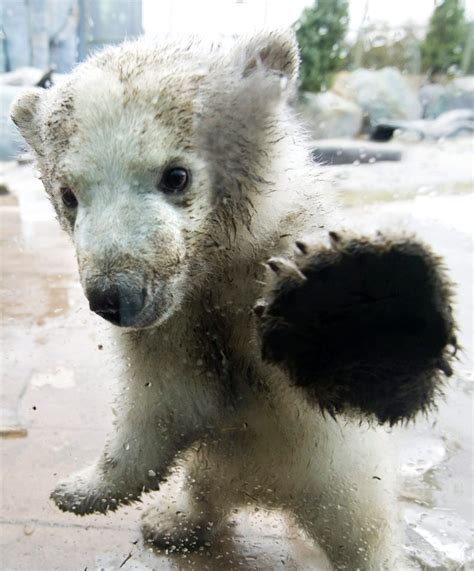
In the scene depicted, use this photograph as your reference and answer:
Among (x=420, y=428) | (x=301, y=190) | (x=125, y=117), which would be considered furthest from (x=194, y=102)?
(x=420, y=428)

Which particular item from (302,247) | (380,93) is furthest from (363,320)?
(380,93)

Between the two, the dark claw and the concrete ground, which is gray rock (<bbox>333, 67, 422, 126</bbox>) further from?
the dark claw

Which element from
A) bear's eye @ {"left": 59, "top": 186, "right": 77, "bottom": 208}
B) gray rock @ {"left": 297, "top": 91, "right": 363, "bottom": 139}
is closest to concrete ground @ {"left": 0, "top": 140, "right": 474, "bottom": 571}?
bear's eye @ {"left": 59, "top": 186, "right": 77, "bottom": 208}

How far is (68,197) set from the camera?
112cm

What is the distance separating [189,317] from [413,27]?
6.11 metres

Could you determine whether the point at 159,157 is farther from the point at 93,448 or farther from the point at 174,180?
the point at 93,448

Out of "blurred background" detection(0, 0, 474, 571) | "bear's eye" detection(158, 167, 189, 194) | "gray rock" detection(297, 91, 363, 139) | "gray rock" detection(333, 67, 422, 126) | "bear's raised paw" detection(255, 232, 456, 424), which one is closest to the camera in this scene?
"bear's raised paw" detection(255, 232, 456, 424)

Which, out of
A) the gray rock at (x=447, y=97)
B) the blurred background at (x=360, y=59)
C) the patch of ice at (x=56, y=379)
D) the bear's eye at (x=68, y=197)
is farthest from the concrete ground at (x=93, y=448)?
the gray rock at (x=447, y=97)

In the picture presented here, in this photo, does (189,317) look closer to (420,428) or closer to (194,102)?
(194,102)

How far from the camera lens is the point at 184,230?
3.54 ft

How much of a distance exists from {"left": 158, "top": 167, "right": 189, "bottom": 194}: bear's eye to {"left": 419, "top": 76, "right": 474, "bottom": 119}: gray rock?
664 centimetres

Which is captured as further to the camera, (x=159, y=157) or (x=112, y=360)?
(x=112, y=360)

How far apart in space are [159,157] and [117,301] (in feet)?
0.74

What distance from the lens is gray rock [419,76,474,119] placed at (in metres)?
7.26
